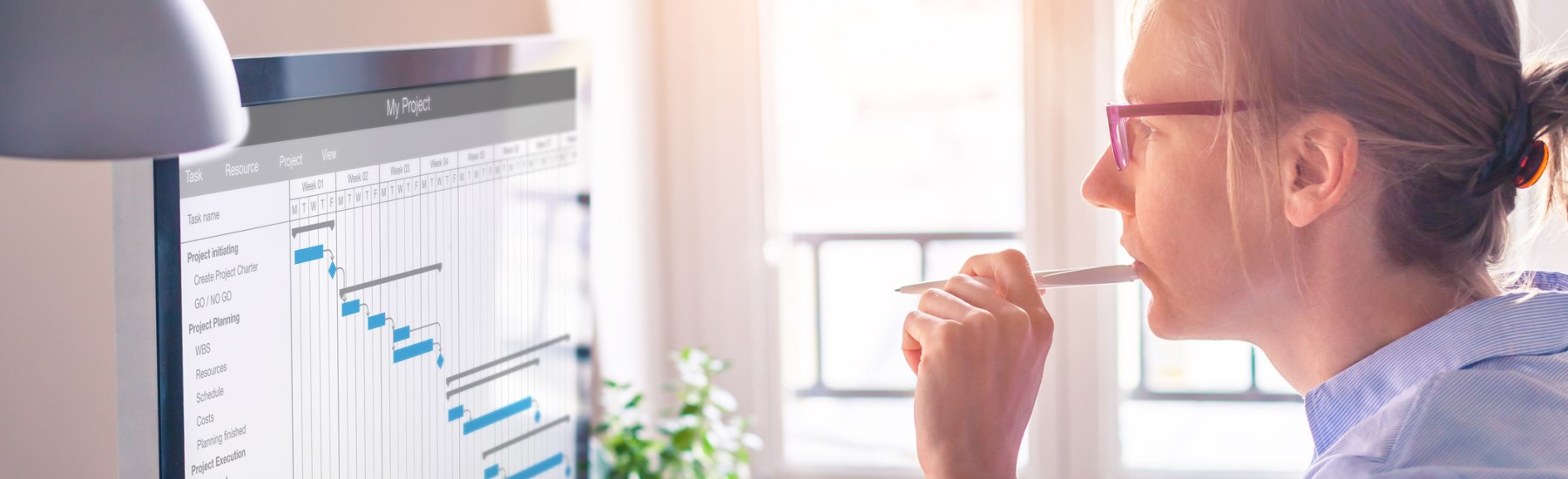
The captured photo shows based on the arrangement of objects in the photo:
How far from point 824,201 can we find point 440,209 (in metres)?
1.86

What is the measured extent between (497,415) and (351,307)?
0.83 ft

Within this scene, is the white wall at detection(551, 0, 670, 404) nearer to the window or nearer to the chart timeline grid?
the window

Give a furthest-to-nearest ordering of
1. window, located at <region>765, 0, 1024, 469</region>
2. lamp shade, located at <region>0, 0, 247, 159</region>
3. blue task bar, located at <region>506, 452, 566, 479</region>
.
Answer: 1. window, located at <region>765, 0, 1024, 469</region>
2. blue task bar, located at <region>506, 452, 566, 479</region>
3. lamp shade, located at <region>0, 0, 247, 159</region>

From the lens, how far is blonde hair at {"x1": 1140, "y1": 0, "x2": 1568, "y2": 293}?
89 centimetres

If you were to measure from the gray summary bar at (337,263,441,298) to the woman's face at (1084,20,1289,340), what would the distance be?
621mm

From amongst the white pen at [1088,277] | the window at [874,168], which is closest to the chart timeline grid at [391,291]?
the white pen at [1088,277]

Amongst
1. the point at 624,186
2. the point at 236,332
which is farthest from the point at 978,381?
the point at 624,186

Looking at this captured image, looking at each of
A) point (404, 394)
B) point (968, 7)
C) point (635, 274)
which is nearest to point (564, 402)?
point (404, 394)

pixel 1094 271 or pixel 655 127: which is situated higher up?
pixel 655 127

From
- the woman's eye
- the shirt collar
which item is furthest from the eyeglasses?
the shirt collar

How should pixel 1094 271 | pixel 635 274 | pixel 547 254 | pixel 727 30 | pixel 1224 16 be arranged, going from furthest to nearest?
pixel 727 30, pixel 635 274, pixel 547 254, pixel 1094 271, pixel 1224 16

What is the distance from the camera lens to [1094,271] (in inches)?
43.2

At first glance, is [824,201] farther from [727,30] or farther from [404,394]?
[404,394]

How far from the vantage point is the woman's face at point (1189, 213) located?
38.8 inches
